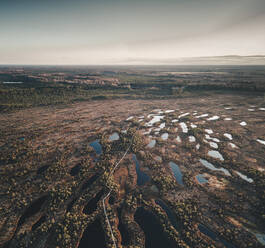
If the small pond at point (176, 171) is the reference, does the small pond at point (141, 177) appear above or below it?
below

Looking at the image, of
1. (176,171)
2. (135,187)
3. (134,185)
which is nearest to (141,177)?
(134,185)

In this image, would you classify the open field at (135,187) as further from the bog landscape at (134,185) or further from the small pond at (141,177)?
the small pond at (141,177)

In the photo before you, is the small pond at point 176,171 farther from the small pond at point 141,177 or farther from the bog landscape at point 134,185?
the small pond at point 141,177

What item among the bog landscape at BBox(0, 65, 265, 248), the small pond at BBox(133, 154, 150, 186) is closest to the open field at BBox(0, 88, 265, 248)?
the bog landscape at BBox(0, 65, 265, 248)

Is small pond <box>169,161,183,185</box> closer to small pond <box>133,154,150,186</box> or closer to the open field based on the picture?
the open field

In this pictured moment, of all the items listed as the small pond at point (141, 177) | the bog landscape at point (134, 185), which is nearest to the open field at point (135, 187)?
the bog landscape at point (134, 185)

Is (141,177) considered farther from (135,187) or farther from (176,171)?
(176,171)

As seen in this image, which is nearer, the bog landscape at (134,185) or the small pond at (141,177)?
the bog landscape at (134,185)

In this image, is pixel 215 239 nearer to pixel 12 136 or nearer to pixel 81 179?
pixel 81 179

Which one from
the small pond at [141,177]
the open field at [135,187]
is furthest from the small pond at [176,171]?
the small pond at [141,177]
